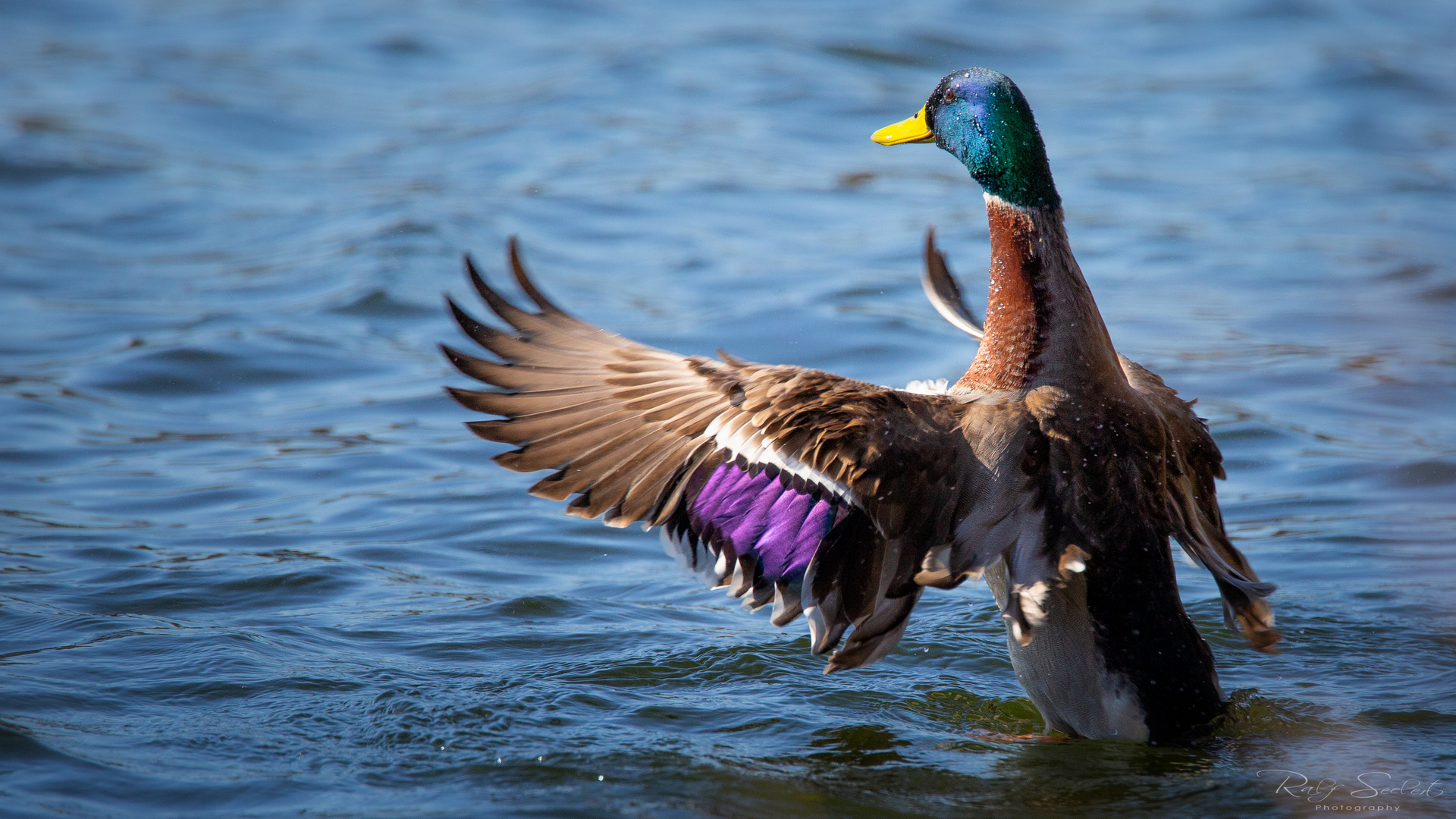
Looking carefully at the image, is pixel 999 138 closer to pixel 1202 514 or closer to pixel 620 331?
pixel 1202 514

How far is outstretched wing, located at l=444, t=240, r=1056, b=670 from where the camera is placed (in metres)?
4.10

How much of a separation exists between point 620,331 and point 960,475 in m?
4.70

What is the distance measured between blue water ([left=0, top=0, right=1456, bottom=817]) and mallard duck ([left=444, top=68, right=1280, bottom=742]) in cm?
37

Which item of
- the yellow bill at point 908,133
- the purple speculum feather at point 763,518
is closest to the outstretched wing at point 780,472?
the purple speculum feather at point 763,518

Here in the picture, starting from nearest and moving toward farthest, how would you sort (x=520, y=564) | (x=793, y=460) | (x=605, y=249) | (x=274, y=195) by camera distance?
1. (x=793, y=460)
2. (x=520, y=564)
3. (x=605, y=249)
4. (x=274, y=195)

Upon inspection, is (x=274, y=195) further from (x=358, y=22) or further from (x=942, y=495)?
(x=942, y=495)

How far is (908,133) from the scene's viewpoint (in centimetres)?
501

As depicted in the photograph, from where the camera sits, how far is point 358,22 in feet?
52.2

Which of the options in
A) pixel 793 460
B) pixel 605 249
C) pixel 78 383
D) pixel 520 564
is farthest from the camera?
pixel 605 249

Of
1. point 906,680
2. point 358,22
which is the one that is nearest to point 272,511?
point 906,680

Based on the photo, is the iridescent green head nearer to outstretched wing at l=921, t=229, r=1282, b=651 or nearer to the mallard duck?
the mallard duck

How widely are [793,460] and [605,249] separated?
649 cm

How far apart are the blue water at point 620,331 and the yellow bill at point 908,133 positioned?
65.9 inches
